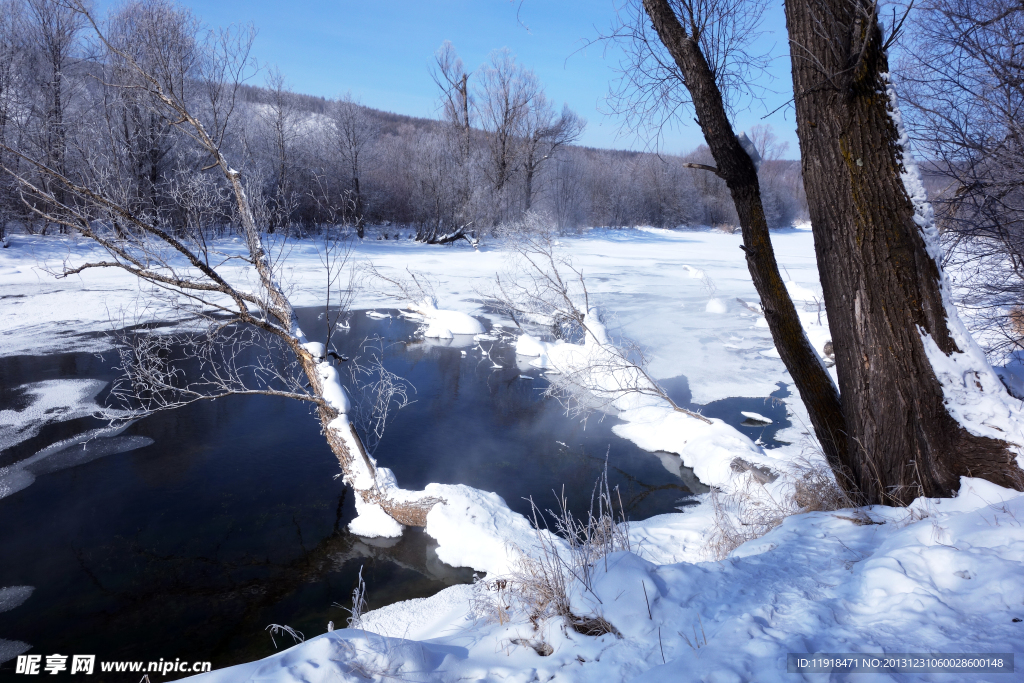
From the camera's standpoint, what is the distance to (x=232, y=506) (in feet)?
19.3

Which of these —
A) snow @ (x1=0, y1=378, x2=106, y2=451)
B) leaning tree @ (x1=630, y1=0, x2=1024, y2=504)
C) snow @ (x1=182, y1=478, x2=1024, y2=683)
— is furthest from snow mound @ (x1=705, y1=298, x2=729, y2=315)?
snow @ (x1=0, y1=378, x2=106, y2=451)

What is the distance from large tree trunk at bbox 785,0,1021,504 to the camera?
276cm

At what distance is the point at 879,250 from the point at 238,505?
5.99 m

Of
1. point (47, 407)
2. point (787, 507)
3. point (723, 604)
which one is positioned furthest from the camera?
point (47, 407)

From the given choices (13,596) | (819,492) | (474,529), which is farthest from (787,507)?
(13,596)

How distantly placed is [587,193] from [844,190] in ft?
113

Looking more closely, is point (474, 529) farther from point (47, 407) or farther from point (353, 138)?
point (353, 138)

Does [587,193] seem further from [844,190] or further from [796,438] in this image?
[844,190]

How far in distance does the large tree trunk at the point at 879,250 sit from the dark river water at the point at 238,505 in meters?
3.31

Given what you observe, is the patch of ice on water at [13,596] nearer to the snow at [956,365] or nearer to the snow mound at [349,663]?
the snow mound at [349,663]

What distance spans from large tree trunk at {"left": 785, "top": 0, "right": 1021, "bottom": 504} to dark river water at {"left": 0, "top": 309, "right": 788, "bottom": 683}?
331 cm

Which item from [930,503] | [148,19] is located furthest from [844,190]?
[148,19]

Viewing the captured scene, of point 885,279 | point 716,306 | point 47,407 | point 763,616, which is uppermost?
point 885,279

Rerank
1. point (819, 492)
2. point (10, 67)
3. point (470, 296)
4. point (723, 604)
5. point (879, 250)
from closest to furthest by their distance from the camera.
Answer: point (723, 604), point (879, 250), point (819, 492), point (470, 296), point (10, 67)
